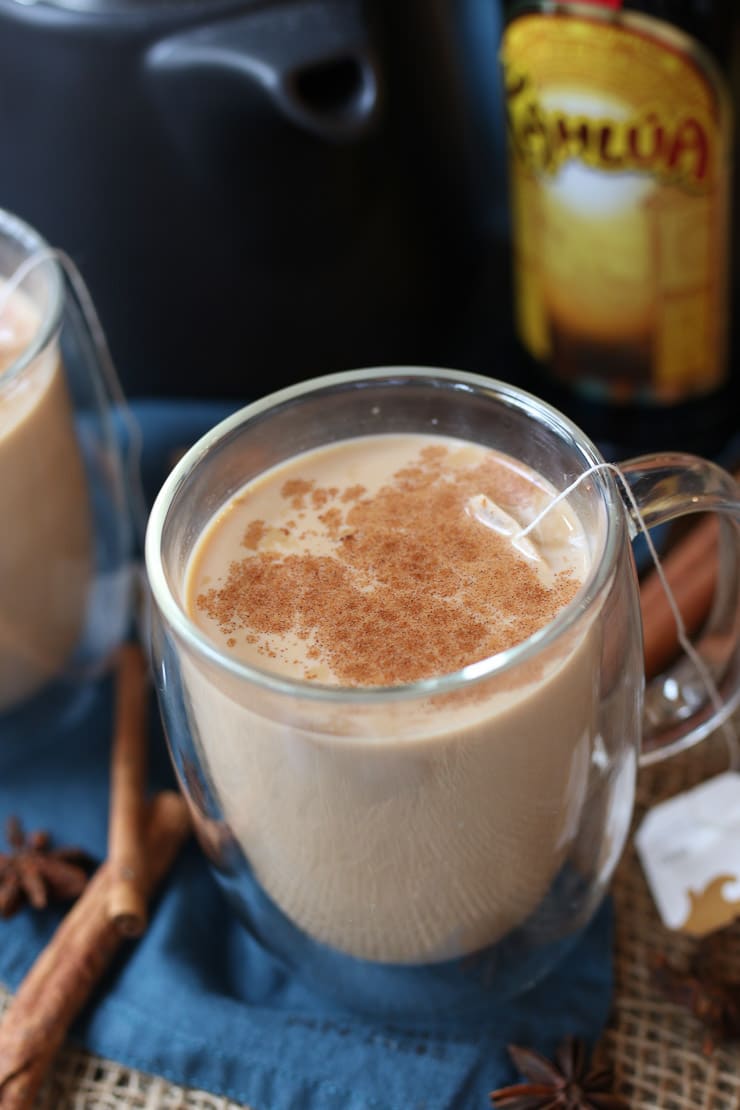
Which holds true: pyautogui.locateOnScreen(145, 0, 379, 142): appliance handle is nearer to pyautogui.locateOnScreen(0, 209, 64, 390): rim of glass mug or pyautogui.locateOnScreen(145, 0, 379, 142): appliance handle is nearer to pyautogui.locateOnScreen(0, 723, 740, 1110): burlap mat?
pyautogui.locateOnScreen(0, 209, 64, 390): rim of glass mug

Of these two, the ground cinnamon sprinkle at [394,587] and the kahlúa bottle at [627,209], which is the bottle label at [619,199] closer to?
the kahlúa bottle at [627,209]

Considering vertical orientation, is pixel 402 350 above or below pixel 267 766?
below

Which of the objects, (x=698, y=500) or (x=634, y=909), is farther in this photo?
(x=634, y=909)

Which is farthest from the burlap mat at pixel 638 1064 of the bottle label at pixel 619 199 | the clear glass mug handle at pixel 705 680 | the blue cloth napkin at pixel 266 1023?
the bottle label at pixel 619 199

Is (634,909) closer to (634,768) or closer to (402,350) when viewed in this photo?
(634,768)

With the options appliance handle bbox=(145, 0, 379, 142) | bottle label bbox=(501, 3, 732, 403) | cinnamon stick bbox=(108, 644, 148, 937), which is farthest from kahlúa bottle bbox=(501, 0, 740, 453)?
cinnamon stick bbox=(108, 644, 148, 937)

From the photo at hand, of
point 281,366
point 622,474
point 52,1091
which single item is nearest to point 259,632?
point 622,474

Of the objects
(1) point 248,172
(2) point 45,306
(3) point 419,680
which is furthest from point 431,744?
(1) point 248,172
